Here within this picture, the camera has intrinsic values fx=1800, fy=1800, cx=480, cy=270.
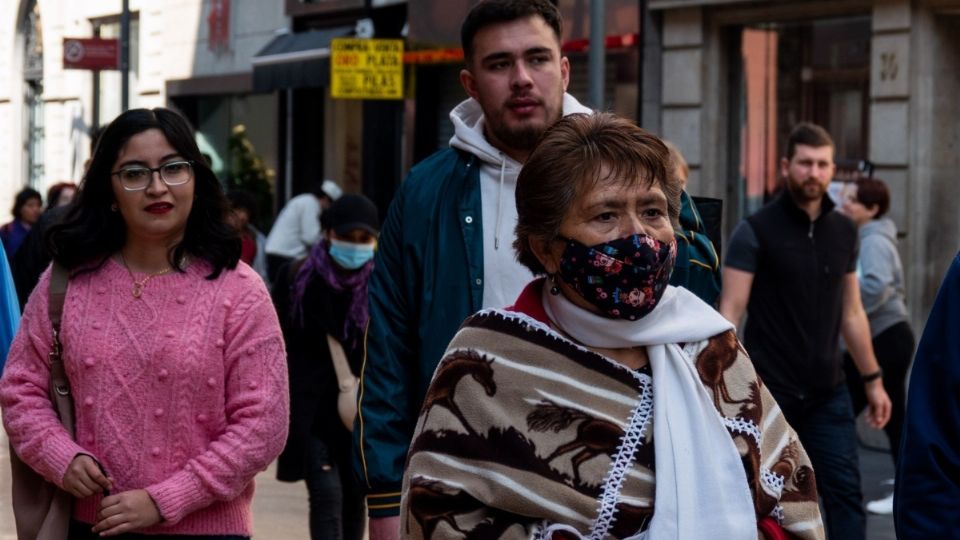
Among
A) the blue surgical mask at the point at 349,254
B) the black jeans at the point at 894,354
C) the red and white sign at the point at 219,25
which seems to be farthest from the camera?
the red and white sign at the point at 219,25

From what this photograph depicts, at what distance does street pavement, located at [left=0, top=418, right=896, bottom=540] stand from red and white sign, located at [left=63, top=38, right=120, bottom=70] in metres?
10.8

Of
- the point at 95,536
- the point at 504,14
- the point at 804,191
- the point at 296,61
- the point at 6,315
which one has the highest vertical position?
the point at 296,61

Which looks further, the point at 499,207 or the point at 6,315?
the point at 6,315

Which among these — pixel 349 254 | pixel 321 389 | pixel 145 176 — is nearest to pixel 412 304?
pixel 145 176

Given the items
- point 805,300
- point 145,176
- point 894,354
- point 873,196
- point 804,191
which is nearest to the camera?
point 145,176

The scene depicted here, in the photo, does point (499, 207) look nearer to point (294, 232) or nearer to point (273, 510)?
point (273, 510)

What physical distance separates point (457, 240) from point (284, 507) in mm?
5670

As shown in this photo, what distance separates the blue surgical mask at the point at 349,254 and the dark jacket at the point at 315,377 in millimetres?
173

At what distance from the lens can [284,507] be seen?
383 inches

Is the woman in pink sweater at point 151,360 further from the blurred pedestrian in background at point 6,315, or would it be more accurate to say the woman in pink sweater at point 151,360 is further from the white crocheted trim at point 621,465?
the white crocheted trim at point 621,465

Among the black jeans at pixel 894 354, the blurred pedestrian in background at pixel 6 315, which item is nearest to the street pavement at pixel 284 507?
the black jeans at pixel 894 354

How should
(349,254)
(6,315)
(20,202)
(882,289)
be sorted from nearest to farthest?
(6,315) < (349,254) < (882,289) < (20,202)

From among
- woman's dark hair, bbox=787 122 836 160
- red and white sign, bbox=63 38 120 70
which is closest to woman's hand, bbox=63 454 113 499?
woman's dark hair, bbox=787 122 836 160

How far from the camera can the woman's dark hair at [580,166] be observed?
3176 millimetres
